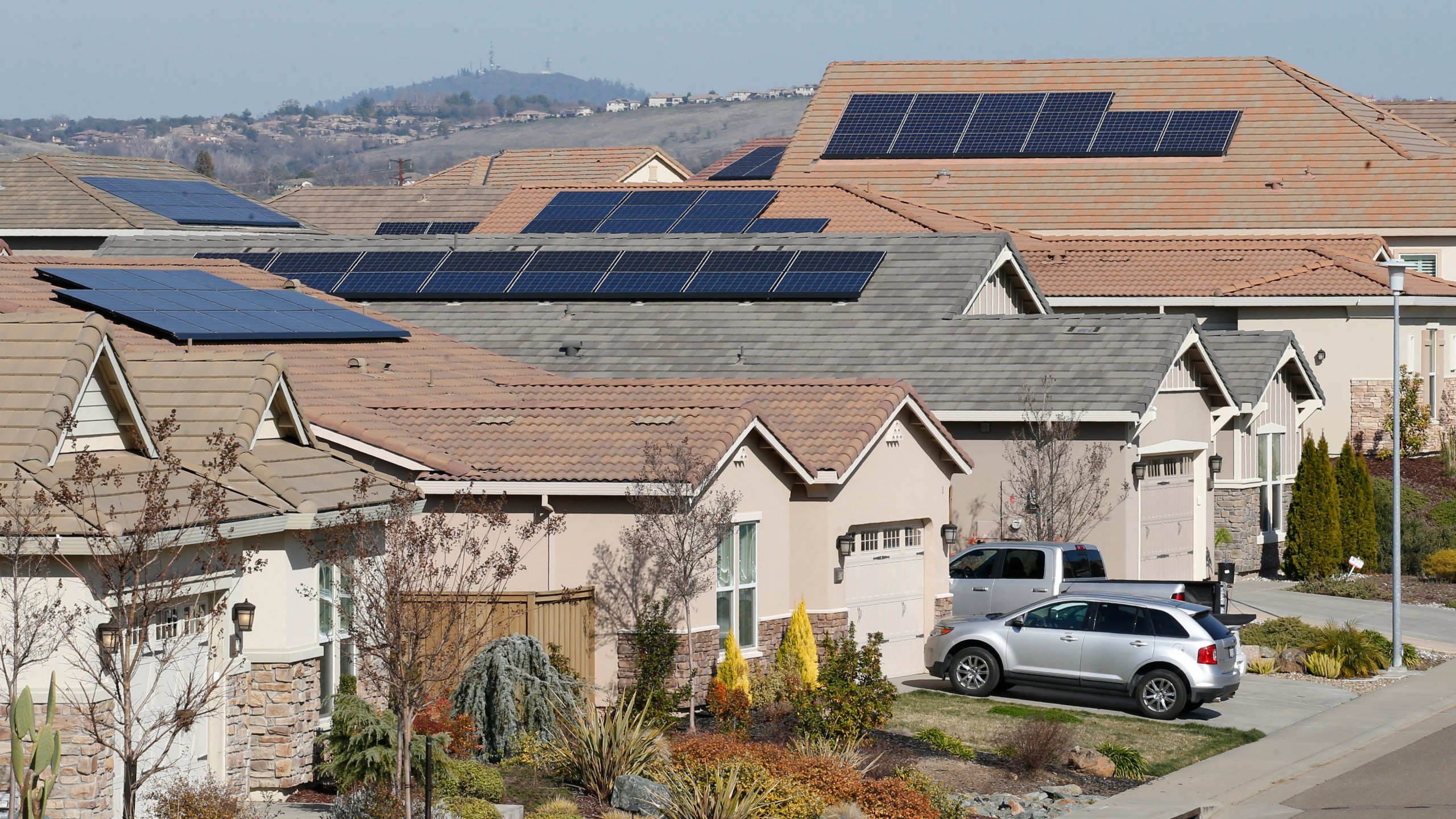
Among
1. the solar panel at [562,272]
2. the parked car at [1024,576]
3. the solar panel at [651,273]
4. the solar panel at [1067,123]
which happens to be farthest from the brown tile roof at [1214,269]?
the parked car at [1024,576]

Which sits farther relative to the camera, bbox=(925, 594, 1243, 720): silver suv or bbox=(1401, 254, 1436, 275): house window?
bbox=(1401, 254, 1436, 275): house window

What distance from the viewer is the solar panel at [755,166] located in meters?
62.5

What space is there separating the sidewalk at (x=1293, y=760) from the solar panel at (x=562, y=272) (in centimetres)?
1659

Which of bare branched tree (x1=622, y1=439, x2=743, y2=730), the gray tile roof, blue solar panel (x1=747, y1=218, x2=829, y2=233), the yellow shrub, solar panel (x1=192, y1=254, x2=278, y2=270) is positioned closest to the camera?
bare branched tree (x1=622, y1=439, x2=743, y2=730)

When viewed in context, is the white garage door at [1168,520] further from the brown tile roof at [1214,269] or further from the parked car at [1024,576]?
the brown tile roof at [1214,269]

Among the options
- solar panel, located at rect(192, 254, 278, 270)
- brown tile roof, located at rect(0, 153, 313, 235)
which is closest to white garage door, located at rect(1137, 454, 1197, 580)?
solar panel, located at rect(192, 254, 278, 270)

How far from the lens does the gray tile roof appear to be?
116 feet

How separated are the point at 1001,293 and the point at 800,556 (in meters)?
14.0

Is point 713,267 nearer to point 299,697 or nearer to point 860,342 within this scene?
point 860,342

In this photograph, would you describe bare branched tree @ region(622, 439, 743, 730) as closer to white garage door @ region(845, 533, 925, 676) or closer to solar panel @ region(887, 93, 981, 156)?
white garage door @ region(845, 533, 925, 676)

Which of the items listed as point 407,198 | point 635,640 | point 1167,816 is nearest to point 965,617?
point 635,640

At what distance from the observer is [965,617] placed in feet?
88.4

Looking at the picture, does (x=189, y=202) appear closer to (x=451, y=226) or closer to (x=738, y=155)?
(x=451, y=226)

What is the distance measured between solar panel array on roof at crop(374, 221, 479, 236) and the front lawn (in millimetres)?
34576
